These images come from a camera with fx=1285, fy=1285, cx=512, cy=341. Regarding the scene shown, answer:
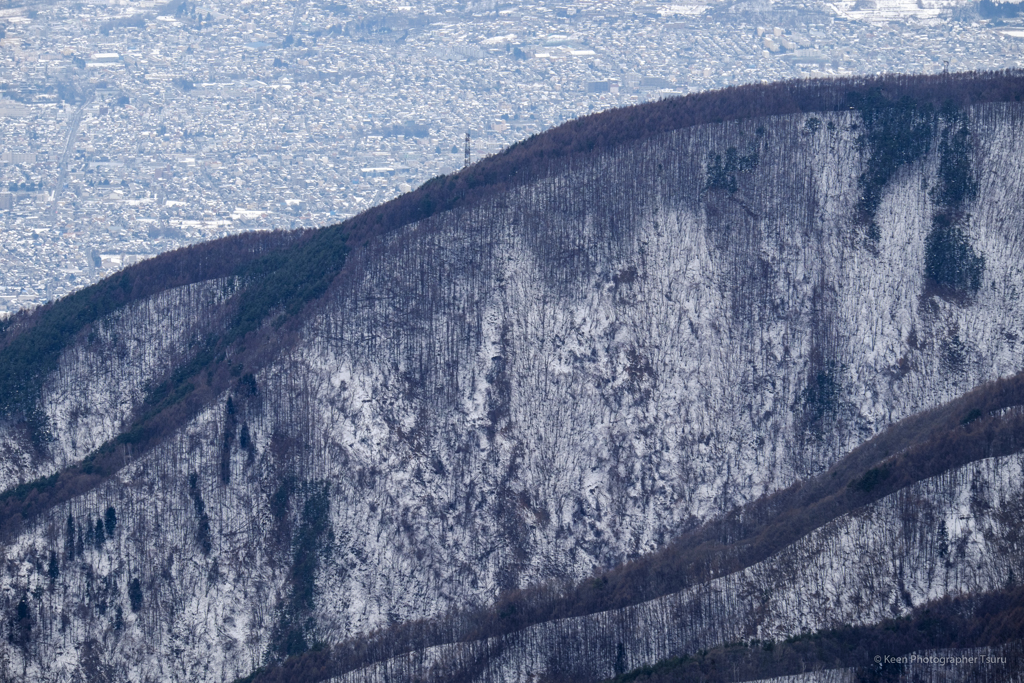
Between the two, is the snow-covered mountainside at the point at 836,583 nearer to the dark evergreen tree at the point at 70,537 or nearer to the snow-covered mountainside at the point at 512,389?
the snow-covered mountainside at the point at 512,389

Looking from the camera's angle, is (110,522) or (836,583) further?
(110,522)

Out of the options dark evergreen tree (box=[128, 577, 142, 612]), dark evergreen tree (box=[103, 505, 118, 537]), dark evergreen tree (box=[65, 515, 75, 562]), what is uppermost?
dark evergreen tree (box=[103, 505, 118, 537])

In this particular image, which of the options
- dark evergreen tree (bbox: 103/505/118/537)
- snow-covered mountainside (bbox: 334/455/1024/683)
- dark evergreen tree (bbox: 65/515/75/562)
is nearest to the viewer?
snow-covered mountainside (bbox: 334/455/1024/683)

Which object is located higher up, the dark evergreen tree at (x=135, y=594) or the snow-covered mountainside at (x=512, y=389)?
the snow-covered mountainside at (x=512, y=389)

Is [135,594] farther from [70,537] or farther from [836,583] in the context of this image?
[836,583]

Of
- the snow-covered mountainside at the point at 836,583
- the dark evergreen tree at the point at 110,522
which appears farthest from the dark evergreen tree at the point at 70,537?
the snow-covered mountainside at the point at 836,583

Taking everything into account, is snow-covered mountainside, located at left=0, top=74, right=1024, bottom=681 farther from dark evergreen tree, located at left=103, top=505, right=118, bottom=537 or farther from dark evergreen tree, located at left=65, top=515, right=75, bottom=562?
dark evergreen tree, located at left=65, top=515, right=75, bottom=562

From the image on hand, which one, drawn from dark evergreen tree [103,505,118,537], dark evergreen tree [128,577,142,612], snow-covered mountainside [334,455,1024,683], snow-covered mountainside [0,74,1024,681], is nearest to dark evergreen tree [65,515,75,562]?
snow-covered mountainside [0,74,1024,681]

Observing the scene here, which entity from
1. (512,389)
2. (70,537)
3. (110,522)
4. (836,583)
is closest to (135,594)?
(110,522)
